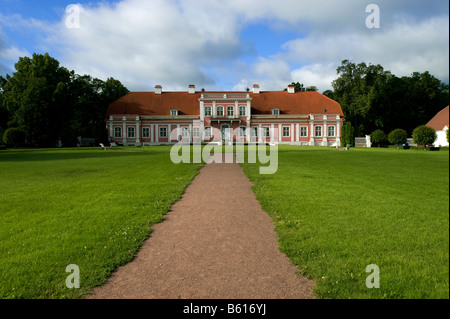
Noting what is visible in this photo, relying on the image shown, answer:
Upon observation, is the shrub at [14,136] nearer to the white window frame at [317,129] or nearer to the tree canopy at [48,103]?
the tree canopy at [48,103]

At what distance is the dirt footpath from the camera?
150 inches

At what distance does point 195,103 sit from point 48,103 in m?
25.4

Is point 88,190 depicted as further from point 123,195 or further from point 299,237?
point 299,237

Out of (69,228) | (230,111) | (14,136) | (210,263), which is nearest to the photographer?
(210,263)

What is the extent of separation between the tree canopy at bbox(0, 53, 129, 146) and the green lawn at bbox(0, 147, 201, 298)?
41.6 m

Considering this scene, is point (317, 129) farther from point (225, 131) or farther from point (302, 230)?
point (302, 230)

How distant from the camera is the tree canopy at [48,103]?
48750mm

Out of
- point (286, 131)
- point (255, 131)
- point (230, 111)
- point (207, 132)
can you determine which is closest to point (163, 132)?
→ point (207, 132)

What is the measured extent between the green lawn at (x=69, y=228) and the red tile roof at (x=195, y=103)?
48.5 meters

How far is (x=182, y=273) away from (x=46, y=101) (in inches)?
2171

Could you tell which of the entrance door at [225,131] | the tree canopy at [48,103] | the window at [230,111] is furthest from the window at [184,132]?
the tree canopy at [48,103]

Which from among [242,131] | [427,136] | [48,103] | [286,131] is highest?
[48,103]

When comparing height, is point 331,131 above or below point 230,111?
below

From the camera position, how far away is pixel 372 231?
5.71 meters
